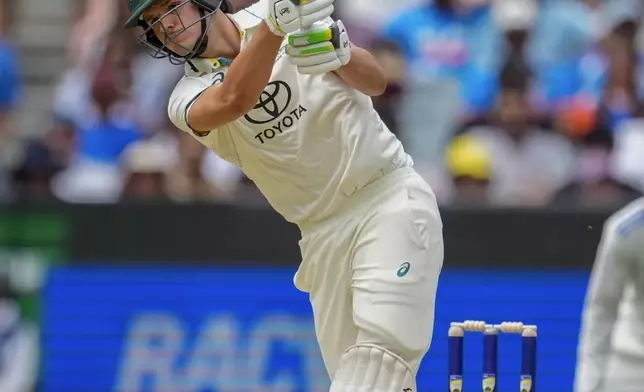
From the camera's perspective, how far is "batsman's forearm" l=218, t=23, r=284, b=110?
378 centimetres

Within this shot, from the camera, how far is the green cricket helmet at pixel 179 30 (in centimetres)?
411

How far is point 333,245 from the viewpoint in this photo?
4.34m


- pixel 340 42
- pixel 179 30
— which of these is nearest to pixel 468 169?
pixel 179 30

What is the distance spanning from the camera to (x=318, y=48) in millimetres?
3758

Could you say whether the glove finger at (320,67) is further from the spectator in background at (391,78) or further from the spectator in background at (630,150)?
the spectator in background at (630,150)

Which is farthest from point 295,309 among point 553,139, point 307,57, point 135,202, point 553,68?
point 307,57

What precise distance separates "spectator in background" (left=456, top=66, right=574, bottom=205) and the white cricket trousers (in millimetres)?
3564

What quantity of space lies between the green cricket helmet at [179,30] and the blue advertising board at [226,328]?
3.23 metres

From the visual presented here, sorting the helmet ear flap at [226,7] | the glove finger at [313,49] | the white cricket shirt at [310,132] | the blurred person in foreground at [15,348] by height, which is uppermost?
the helmet ear flap at [226,7]

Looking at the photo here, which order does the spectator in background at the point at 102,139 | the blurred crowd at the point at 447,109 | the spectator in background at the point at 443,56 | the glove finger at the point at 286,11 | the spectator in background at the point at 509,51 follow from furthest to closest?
the spectator in background at the point at 509,51, the spectator in background at the point at 443,56, the spectator in background at the point at 102,139, the blurred crowd at the point at 447,109, the glove finger at the point at 286,11

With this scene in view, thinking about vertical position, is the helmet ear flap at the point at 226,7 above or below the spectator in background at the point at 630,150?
above

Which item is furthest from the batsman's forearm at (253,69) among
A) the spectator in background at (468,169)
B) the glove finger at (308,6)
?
the spectator in background at (468,169)

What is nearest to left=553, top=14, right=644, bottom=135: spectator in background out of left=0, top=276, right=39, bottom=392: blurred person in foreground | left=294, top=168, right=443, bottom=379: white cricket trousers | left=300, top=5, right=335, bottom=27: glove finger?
left=0, top=276, right=39, bottom=392: blurred person in foreground

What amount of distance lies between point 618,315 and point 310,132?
3.71 ft
